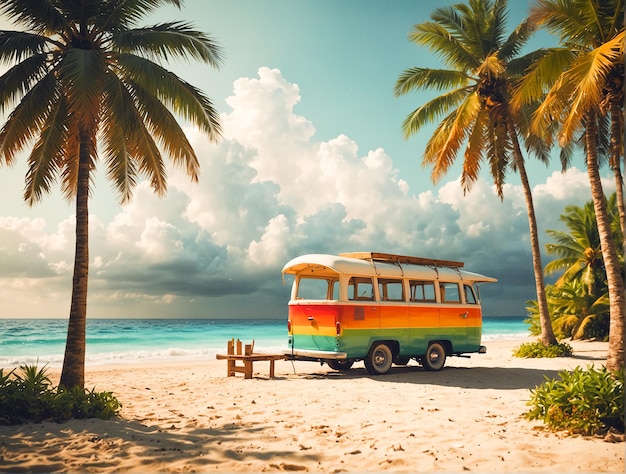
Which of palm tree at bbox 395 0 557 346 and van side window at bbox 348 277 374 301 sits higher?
palm tree at bbox 395 0 557 346

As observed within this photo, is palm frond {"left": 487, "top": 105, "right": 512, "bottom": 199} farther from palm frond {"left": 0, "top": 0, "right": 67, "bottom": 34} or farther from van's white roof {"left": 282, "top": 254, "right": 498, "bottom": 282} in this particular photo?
palm frond {"left": 0, "top": 0, "right": 67, "bottom": 34}

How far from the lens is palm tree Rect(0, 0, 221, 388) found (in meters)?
9.55

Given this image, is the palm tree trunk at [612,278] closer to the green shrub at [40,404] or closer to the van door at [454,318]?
the van door at [454,318]

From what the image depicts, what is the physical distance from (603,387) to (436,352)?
26.4ft

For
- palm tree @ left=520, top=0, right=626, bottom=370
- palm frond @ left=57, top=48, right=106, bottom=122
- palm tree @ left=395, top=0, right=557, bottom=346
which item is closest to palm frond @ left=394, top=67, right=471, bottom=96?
palm tree @ left=395, top=0, right=557, bottom=346

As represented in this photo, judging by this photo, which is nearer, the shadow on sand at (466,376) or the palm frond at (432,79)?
the shadow on sand at (466,376)

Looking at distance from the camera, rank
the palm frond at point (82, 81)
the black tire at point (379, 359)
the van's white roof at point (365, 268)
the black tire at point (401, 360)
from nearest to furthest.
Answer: the palm frond at point (82, 81), the van's white roof at point (365, 268), the black tire at point (379, 359), the black tire at point (401, 360)

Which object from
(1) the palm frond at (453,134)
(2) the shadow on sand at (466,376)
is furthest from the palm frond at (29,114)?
(1) the palm frond at (453,134)

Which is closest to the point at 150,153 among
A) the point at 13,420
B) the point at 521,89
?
the point at 13,420

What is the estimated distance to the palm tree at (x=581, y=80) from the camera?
10953 mm

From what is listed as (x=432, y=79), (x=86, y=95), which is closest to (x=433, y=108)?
(x=432, y=79)

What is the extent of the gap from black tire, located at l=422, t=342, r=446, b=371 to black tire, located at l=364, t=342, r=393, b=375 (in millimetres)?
1315

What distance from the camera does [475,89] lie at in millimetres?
18938

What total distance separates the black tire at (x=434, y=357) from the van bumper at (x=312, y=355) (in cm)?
307
